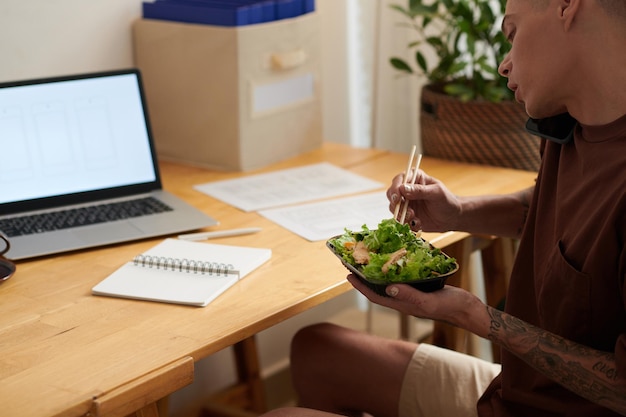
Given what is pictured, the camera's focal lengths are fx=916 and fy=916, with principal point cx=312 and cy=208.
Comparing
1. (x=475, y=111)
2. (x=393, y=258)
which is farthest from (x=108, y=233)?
(x=475, y=111)

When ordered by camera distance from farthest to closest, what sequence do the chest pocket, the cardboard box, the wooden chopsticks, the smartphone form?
the cardboard box → the wooden chopsticks → the smartphone → the chest pocket

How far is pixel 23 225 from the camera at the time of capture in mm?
1590

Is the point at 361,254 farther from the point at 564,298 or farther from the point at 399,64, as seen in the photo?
the point at 399,64

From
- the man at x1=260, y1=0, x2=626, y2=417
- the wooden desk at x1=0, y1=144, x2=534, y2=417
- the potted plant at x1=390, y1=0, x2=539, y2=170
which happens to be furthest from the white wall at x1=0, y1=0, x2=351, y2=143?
the man at x1=260, y1=0, x2=626, y2=417

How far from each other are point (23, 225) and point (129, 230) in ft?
0.61

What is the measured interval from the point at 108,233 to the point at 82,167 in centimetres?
19

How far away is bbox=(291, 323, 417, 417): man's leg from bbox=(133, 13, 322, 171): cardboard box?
547mm

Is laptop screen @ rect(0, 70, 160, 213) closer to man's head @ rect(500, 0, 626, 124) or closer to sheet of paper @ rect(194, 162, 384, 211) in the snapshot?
sheet of paper @ rect(194, 162, 384, 211)

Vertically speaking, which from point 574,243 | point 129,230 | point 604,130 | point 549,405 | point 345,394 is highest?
point 604,130

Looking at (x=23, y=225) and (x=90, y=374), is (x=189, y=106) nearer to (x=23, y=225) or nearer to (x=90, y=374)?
(x=23, y=225)

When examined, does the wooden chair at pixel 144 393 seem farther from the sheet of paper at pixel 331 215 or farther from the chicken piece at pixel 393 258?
the sheet of paper at pixel 331 215

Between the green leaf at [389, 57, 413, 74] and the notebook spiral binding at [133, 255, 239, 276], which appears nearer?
the notebook spiral binding at [133, 255, 239, 276]

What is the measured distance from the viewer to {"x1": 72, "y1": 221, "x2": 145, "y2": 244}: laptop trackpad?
1.54 metres

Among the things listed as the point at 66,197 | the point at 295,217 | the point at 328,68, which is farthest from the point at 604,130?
the point at 328,68
